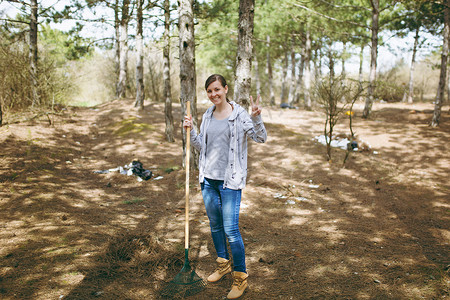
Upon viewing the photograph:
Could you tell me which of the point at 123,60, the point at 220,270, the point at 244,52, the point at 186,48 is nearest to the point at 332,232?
the point at 220,270

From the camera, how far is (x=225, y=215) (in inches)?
105

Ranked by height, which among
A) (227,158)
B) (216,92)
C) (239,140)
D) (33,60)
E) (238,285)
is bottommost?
(238,285)

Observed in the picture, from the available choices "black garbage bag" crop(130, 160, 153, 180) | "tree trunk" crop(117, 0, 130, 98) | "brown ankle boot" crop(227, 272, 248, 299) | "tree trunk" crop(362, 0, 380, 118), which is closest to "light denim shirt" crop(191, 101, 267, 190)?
"brown ankle boot" crop(227, 272, 248, 299)

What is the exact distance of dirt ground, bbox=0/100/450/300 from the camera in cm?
293

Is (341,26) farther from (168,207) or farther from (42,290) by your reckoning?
(42,290)

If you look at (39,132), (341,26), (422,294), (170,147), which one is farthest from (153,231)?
(341,26)

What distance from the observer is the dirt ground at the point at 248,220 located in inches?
115

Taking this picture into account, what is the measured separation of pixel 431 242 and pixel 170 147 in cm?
693

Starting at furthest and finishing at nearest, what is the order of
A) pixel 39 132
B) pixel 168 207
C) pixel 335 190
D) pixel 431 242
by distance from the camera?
pixel 39 132, pixel 335 190, pixel 168 207, pixel 431 242

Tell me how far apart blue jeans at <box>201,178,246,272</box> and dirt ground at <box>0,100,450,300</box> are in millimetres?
453

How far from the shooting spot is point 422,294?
2.66m

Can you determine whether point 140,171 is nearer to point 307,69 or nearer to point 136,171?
point 136,171

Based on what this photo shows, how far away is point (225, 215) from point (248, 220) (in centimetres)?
226

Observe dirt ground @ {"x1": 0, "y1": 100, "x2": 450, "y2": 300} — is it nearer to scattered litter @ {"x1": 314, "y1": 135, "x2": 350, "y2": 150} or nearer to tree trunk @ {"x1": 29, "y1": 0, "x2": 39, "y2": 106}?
scattered litter @ {"x1": 314, "y1": 135, "x2": 350, "y2": 150}
